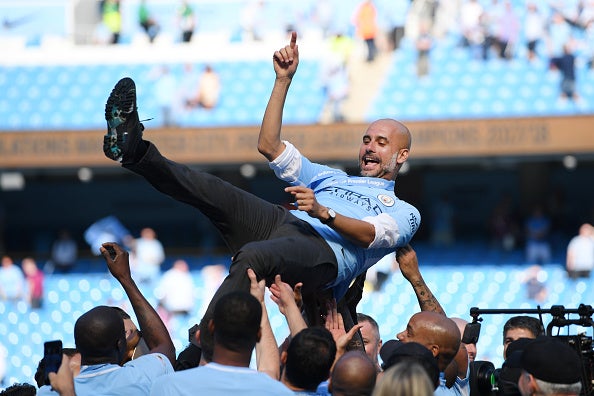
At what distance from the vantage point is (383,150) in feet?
18.4

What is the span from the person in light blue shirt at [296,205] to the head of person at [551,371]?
1257 mm

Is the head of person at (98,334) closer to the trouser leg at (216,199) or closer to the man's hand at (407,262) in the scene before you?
the trouser leg at (216,199)

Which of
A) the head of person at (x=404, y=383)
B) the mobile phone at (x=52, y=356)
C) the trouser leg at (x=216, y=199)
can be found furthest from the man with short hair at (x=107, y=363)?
the head of person at (x=404, y=383)

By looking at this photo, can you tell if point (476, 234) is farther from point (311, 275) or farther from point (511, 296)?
point (311, 275)

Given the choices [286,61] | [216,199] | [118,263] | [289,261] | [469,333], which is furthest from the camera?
[286,61]

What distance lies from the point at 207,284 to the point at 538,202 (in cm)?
700

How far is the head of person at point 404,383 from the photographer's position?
10.0ft

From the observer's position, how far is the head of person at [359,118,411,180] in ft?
18.3

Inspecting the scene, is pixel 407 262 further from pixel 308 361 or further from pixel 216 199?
pixel 308 361

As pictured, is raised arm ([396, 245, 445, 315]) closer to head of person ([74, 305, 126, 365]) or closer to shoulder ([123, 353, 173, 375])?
shoulder ([123, 353, 173, 375])

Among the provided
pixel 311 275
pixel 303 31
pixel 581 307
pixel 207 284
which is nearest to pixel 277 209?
pixel 311 275

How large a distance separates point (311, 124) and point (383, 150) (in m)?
13.7

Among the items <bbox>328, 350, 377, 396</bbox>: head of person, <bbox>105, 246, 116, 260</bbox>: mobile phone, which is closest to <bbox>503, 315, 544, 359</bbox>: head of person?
<bbox>105, 246, 116, 260</bbox>: mobile phone

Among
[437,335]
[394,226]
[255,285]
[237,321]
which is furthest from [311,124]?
[237,321]
